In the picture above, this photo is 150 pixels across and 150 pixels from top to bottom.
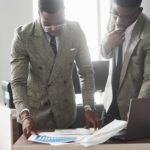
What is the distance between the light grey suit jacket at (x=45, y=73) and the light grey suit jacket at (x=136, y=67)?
0.65ft

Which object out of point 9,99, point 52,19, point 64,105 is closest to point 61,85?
point 64,105

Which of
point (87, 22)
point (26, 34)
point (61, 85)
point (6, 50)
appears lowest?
point (6, 50)

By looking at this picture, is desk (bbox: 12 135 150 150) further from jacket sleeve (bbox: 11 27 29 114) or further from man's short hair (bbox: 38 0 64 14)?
man's short hair (bbox: 38 0 64 14)

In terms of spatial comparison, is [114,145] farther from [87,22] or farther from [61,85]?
[87,22]

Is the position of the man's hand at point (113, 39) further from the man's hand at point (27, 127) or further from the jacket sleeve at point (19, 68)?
the man's hand at point (27, 127)

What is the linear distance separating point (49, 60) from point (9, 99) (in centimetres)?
136

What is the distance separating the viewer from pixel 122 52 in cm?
187

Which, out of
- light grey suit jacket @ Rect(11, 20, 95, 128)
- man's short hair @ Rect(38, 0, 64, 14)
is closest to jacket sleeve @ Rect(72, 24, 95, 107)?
light grey suit jacket @ Rect(11, 20, 95, 128)

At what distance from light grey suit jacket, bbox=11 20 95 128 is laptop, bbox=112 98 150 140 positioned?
1.50 feet

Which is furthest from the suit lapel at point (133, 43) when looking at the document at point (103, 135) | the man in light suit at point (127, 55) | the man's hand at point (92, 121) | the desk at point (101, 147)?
the desk at point (101, 147)

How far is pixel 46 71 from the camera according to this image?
185cm

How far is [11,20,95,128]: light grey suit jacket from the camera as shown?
1844mm

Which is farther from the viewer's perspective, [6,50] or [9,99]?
[6,50]

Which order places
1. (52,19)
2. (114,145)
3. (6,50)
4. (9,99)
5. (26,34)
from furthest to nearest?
(6,50), (9,99), (26,34), (52,19), (114,145)
